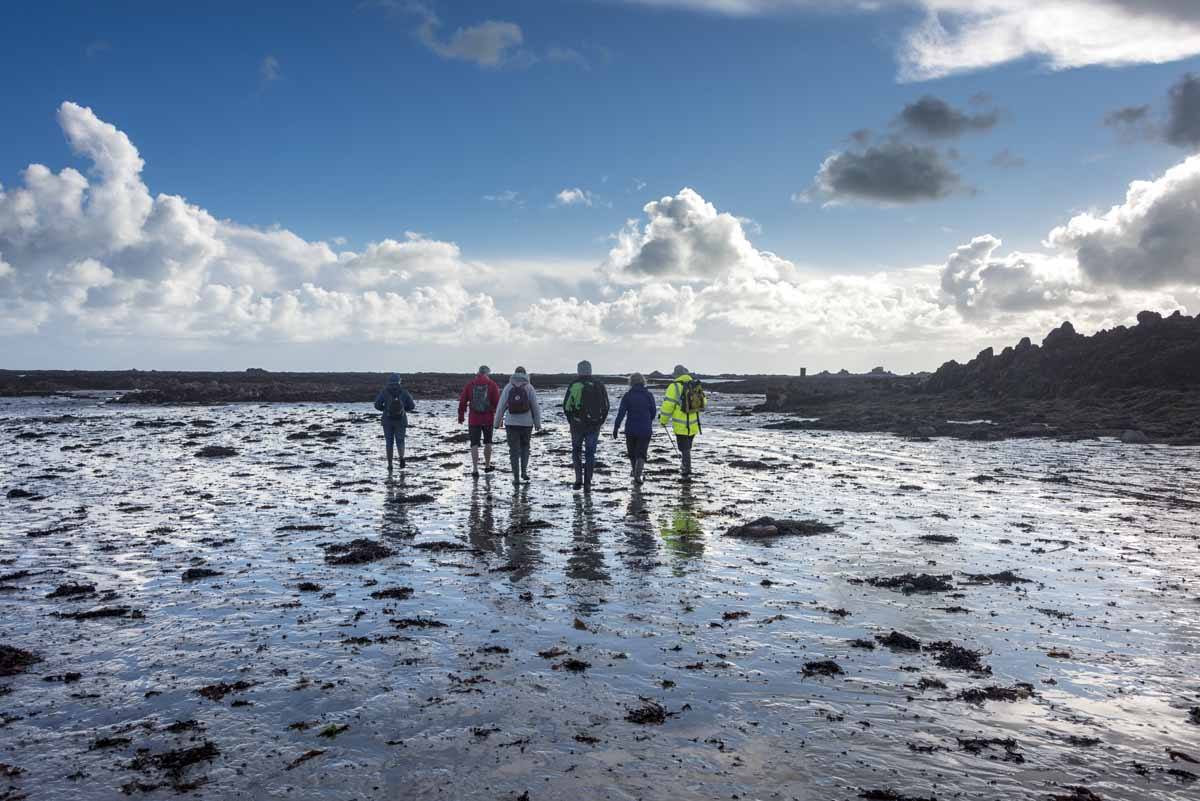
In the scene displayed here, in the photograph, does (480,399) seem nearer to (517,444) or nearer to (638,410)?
(517,444)

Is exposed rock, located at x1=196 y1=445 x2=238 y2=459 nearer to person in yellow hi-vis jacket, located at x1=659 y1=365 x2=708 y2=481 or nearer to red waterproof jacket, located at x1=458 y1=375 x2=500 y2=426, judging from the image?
red waterproof jacket, located at x1=458 y1=375 x2=500 y2=426

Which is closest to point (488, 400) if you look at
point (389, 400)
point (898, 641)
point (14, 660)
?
point (389, 400)

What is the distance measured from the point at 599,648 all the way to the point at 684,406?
1167 cm

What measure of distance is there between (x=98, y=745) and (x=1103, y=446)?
29.5m

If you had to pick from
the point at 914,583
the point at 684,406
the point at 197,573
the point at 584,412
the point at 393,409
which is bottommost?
the point at 197,573

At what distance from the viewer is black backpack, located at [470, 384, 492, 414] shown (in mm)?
18391

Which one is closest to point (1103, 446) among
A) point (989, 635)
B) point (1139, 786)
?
Result: point (989, 635)

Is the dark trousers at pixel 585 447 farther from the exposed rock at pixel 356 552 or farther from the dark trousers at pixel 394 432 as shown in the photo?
the dark trousers at pixel 394 432

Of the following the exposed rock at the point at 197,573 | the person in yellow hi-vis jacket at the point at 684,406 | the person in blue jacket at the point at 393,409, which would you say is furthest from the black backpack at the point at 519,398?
the exposed rock at the point at 197,573

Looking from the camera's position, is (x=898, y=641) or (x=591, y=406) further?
(x=591, y=406)

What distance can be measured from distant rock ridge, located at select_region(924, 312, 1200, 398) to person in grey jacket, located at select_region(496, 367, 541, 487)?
3519cm

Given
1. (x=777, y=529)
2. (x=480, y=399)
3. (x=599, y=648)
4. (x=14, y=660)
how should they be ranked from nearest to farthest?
(x=14, y=660), (x=599, y=648), (x=777, y=529), (x=480, y=399)

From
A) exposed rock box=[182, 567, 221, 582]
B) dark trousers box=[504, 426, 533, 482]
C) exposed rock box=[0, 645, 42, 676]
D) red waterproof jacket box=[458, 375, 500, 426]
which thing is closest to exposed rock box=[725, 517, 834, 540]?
dark trousers box=[504, 426, 533, 482]

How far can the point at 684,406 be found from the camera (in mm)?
18250
